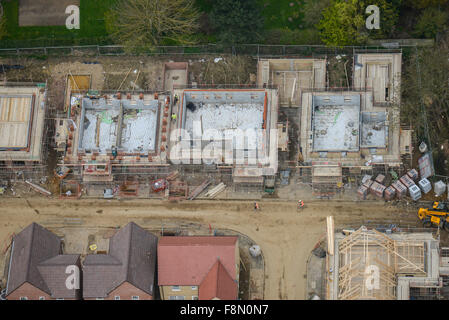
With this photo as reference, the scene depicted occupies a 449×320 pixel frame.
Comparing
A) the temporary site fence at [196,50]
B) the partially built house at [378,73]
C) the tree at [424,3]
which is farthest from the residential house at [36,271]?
the tree at [424,3]

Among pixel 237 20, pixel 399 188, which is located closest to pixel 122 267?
pixel 237 20

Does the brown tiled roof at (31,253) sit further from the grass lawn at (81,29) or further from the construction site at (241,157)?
the grass lawn at (81,29)

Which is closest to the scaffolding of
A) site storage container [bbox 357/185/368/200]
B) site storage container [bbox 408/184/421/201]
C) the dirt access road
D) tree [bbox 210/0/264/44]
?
the dirt access road

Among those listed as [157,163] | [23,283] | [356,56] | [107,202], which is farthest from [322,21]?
[23,283]

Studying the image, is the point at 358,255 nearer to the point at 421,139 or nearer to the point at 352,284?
the point at 352,284

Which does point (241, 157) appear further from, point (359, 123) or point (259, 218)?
point (359, 123)

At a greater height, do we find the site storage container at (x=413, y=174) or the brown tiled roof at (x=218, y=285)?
the site storage container at (x=413, y=174)
